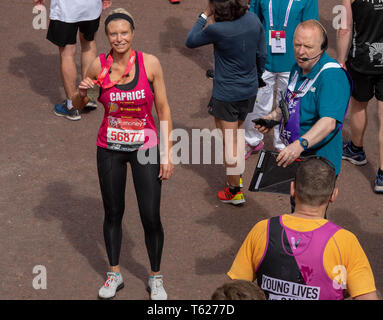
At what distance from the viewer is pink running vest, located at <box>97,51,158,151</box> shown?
206 inches

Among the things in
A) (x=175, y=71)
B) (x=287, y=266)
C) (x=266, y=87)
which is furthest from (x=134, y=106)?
(x=175, y=71)

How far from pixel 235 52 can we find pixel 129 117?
5.33ft

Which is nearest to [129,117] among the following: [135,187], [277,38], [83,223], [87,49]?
[135,187]

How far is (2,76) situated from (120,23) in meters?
4.56

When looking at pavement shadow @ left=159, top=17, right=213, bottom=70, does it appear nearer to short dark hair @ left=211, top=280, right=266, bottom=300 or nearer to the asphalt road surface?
the asphalt road surface

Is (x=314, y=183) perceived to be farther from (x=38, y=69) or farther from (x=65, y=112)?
(x=38, y=69)

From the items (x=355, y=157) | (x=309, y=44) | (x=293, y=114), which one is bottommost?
(x=355, y=157)

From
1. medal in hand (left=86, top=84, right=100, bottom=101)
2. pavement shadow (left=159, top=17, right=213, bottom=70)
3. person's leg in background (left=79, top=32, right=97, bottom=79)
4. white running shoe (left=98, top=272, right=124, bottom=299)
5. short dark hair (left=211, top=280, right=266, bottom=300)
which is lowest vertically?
white running shoe (left=98, top=272, right=124, bottom=299)

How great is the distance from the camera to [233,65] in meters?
6.63

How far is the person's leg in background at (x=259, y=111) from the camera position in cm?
760

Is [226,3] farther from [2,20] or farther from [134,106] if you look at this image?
[2,20]

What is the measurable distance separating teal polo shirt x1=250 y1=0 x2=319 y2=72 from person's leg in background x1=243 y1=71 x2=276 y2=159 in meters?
0.18

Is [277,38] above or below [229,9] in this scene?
below

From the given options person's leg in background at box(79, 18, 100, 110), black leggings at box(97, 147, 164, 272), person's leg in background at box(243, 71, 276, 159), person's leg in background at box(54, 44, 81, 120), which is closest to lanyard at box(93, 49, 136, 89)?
black leggings at box(97, 147, 164, 272)
